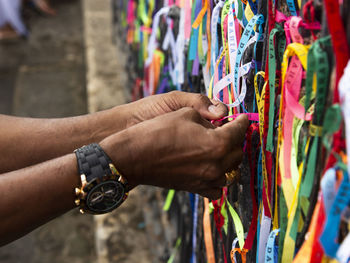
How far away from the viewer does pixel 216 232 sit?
4.79 feet

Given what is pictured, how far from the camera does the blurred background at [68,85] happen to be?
8.37 ft

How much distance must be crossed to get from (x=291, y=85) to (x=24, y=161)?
2.64 feet

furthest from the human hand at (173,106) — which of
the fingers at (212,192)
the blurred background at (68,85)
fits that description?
the blurred background at (68,85)

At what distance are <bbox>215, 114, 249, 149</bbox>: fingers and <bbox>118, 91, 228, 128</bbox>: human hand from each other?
85mm

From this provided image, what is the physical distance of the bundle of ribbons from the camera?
28.3 inches

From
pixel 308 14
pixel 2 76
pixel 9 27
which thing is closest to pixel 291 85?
pixel 308 14

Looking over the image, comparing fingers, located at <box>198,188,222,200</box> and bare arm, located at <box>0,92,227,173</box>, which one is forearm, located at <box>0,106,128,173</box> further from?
fingers, located at <box>198,188,222,200</box>

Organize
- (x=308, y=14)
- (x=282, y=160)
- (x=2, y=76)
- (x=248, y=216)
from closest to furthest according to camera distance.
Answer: (x=308, y=14), (x=282, y=160), (x=248, y=216), (x=2, y=76)

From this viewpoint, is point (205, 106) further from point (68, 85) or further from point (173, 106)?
point (68, 85)

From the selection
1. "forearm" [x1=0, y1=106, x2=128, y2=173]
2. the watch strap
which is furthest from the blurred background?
the watch strap

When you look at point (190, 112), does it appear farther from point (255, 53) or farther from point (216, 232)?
point (216, 232)

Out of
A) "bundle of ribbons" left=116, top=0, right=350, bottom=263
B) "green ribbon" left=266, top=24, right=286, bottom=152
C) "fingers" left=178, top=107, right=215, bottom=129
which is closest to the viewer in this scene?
"bundle of ribbons" left=116, top=0, right=350, bottom=263

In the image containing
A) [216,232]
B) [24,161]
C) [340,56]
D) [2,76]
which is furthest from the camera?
[2,76]

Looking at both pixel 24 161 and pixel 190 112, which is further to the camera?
pixel 24 161
